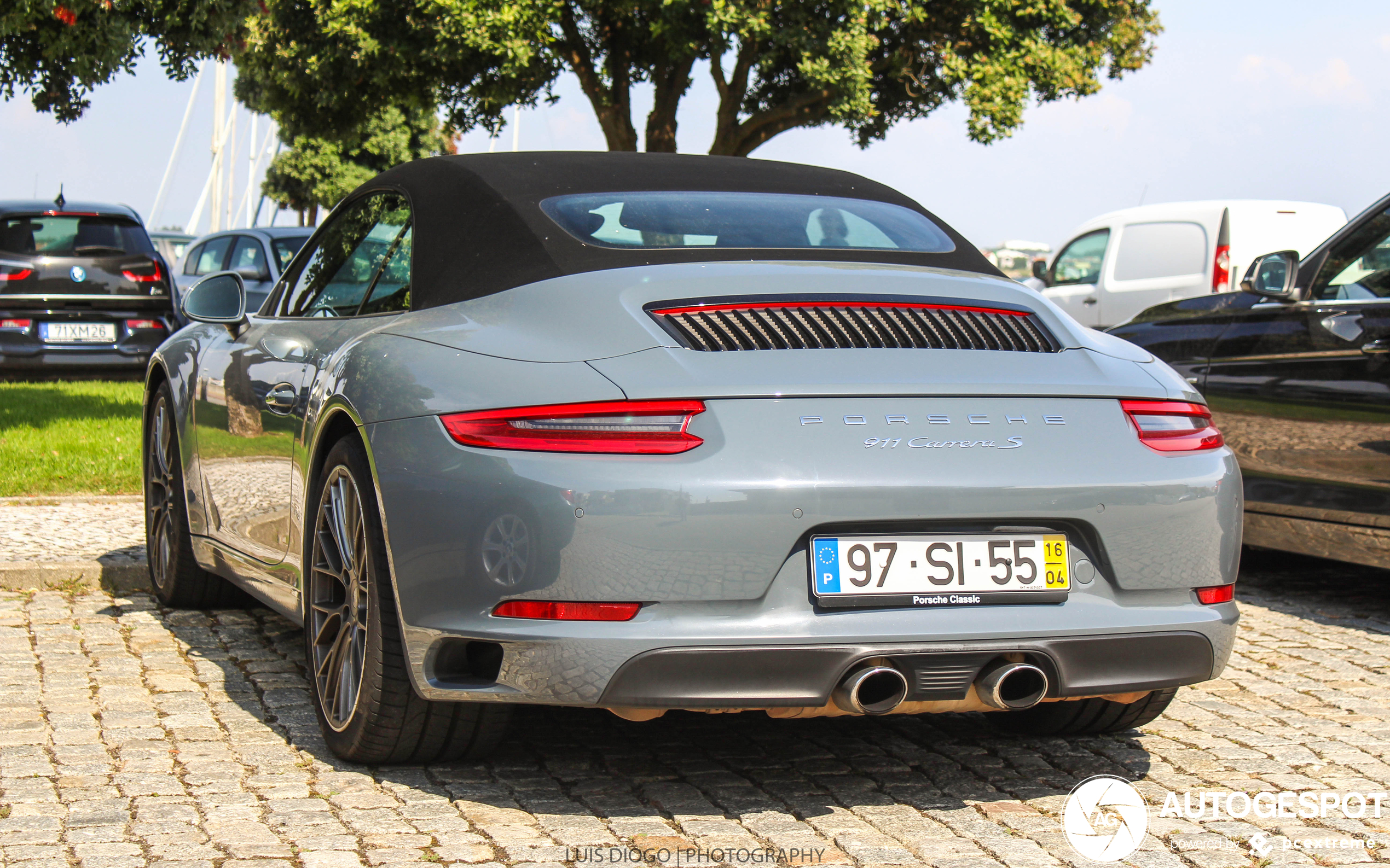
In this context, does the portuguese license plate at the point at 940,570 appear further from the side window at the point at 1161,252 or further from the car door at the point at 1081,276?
the car door at the point at 1081,276

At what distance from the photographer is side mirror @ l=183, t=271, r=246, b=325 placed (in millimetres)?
4988

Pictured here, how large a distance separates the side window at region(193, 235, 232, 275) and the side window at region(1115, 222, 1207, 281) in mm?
9501

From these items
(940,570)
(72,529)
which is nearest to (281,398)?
(940,570)

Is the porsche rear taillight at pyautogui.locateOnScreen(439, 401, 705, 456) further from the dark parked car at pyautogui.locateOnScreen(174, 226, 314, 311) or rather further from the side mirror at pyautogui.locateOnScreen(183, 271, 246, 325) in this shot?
the dark parked car at pyautogui.locateOnScreen(174, 226, 314, 311)

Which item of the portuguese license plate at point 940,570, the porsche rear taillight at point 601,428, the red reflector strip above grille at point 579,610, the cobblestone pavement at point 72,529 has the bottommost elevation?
the cobblestone pavement at point 72,529

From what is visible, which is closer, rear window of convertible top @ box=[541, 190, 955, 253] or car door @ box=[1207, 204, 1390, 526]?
rear window of convertible top @ box=[541, 190, 955, 253]

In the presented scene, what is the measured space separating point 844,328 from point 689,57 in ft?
66.6

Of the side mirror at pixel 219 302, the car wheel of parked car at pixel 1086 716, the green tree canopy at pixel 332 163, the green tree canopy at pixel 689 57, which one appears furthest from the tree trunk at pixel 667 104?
the green tree canopy at pixel 332 163

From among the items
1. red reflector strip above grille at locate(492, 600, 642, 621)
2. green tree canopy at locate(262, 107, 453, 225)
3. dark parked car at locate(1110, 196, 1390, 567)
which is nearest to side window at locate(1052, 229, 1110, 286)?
dark parked car at locate(1110, 196, 1390, 567)

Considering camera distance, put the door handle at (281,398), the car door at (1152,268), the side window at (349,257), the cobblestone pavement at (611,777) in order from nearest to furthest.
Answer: the cobblestone pavement at (611,777)
the door handle at (281,398)
the side window at (349,257)
the car door at (1152,268)

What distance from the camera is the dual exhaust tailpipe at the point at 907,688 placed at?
3.09m

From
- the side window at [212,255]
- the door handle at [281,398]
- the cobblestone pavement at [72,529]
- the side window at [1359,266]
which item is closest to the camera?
the door handle at [281,398]

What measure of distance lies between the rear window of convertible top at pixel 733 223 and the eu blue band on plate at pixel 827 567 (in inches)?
39.2

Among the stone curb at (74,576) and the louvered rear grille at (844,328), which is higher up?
the louvered rear grille at (844,328)
